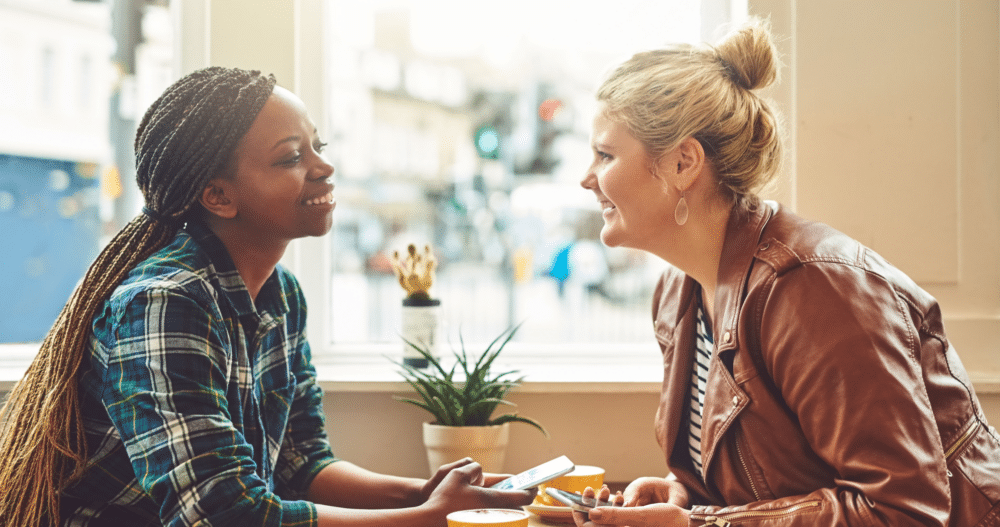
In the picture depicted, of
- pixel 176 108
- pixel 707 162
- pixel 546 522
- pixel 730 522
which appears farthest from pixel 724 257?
pixel 176 108

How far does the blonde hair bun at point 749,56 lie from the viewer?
1.38 m

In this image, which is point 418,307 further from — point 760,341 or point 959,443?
point 959,443

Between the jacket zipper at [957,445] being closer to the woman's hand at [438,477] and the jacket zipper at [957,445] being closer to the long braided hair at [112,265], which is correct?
the woman's hand at [438,477]

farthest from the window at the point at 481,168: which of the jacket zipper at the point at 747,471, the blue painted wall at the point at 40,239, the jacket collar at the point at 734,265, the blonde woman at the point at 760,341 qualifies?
the jacket zipper at the point at 747,471

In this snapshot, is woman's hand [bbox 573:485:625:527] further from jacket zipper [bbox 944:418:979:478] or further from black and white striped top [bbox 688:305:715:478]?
jacket zipper [bbox 944:418:979:478]

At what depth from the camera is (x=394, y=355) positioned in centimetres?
222

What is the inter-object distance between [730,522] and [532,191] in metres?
1.26

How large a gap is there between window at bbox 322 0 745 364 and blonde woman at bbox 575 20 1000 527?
2.12ft

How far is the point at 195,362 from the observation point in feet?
3.88

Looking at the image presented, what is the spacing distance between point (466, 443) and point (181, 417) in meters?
0.75

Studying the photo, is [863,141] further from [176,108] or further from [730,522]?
[176,108]

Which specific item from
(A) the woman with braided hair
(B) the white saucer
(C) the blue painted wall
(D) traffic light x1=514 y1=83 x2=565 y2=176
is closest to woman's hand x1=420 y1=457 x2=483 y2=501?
(A) the woman with braided hair

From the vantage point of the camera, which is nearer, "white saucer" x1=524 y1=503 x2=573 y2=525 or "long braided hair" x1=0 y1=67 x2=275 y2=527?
"long braided hair" x1=0 y1=67 x2=275 y2=527

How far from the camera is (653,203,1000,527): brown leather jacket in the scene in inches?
41.8
